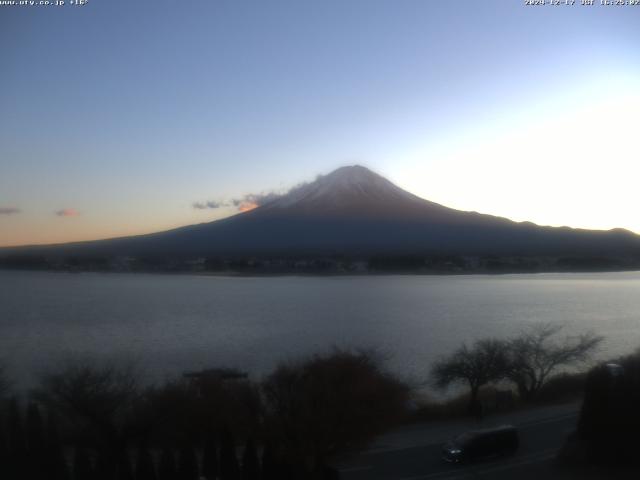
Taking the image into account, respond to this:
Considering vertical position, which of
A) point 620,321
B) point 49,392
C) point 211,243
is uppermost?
point 211,243

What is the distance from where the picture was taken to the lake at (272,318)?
9.05 meters

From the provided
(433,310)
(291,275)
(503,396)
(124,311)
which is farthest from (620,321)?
(291,275)

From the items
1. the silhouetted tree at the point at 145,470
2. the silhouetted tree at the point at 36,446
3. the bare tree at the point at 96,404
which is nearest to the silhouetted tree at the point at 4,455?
the silhouetted tree at the point at 36,446

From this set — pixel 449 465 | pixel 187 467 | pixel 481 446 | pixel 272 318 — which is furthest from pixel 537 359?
pixel 272 318

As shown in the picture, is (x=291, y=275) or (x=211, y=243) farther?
(x=211, y=243)

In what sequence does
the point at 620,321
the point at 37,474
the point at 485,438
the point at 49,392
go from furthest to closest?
the point at 620,321
the point at 49,392
the point at 485,438
the point at 37,474

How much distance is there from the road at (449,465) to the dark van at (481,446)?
0.19ft

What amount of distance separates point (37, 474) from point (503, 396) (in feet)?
14.9

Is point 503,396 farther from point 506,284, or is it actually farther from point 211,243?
point 211,243

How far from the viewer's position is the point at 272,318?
13641 mm

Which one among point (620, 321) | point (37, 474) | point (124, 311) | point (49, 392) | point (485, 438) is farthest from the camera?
point (124, 311)

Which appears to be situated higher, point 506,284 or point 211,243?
point 211,243

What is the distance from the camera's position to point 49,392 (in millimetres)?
5020

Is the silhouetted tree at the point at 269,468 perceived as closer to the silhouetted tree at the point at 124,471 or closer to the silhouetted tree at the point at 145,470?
the silhouetted tree at the point at 145,470
